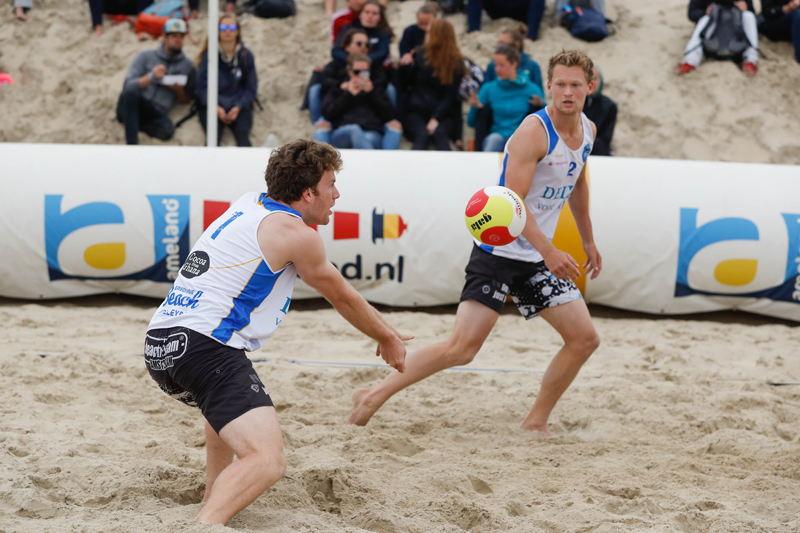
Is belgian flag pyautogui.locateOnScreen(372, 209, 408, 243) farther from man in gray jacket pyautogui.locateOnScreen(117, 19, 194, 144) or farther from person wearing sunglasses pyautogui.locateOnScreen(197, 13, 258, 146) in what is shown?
man in gray jacket pyautogui.locateOnScreen(117, 19, 194, 144)

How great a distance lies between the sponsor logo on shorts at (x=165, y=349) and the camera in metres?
2.63

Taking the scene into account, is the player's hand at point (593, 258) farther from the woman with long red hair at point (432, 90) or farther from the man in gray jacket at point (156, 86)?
the man in gray jacket at point (156, 86)

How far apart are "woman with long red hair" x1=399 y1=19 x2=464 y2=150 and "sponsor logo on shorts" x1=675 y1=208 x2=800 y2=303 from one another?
3.00m

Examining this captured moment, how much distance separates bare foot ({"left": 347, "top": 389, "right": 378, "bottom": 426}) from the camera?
12.6 feet

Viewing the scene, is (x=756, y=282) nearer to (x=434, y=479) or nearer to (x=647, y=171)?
(x=647, y=171)

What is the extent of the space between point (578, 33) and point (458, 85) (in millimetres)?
2402

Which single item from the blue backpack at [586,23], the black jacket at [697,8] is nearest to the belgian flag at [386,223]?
the blue backpack at [586,23]

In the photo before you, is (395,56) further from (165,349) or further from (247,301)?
(165,349)

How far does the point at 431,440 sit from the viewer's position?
385 cm

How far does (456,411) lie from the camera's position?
4.25 meters

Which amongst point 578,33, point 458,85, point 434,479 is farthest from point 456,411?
point 578,33

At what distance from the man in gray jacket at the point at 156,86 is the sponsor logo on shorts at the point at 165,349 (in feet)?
21.1

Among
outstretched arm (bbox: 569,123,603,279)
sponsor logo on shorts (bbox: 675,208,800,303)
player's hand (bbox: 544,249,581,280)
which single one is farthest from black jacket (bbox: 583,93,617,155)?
player's hand (bbox: 544,249,581,280)

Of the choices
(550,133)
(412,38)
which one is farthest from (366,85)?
(550,133)
